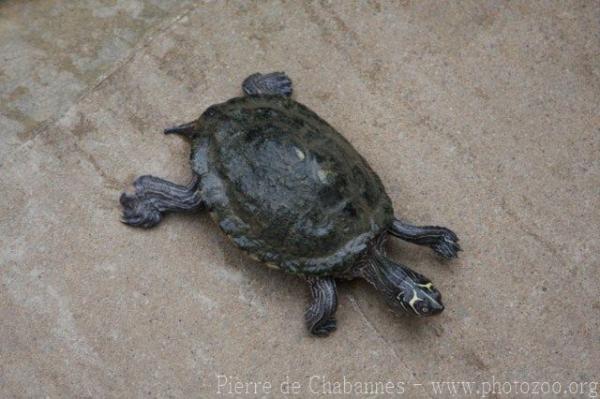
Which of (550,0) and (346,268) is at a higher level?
(550,0)

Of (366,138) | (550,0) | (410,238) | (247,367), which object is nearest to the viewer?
(247,367)

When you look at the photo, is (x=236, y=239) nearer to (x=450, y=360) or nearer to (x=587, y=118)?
(x=450, y=360)

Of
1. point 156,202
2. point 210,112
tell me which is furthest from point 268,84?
point 156,202

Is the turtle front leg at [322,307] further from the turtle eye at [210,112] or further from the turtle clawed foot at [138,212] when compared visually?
the turtle eye at [210,112]

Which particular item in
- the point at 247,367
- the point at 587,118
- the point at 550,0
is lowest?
the point at 247,367

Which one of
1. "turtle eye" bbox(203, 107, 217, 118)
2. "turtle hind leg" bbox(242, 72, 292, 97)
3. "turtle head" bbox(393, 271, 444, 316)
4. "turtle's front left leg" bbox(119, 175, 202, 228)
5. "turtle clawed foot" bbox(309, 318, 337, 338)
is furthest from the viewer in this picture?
"turtle hind leg" bbox(242, 72, 292, 97)

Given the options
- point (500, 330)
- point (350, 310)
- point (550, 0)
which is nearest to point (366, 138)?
point (350, 310)

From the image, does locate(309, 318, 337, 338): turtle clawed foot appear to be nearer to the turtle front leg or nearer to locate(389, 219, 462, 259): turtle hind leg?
the turtle front leg

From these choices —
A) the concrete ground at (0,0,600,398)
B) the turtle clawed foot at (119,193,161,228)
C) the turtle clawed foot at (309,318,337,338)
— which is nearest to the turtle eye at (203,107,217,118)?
the concrete ground at (0,0,600,398)
